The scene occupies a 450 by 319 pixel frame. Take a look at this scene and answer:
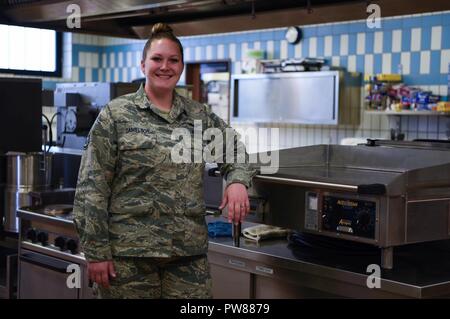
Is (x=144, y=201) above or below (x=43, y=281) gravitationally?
above

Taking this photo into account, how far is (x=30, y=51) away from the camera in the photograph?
7.75 meters

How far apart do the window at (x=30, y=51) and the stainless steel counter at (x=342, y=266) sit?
540cm

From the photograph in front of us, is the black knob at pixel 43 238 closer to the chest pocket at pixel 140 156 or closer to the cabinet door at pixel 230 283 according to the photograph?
→ the cabinet door at pixel 230 283

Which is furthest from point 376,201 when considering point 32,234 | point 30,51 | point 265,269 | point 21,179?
point 30,51

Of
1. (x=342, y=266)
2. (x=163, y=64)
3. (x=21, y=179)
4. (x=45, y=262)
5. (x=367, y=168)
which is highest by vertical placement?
(x=163, y=64)

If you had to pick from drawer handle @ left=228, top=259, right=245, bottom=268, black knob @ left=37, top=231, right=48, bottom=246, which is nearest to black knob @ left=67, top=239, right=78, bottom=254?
black knob @ left=37, top=231, right=48, bottom=246

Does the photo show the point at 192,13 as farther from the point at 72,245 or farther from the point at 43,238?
the point at 43,238

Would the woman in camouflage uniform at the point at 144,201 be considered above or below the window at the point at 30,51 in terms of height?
below

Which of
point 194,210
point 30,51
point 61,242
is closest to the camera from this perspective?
point 194,210

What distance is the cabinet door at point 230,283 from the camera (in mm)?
2510

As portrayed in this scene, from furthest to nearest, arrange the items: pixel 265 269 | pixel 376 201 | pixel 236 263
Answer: pixel 236 263
pixel 265 269
pixel 376 201

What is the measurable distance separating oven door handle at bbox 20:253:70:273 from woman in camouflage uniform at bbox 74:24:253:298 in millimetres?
1178

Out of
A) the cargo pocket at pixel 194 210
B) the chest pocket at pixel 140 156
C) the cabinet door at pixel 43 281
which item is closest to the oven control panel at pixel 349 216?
the cargo pocket at pixel 194 210

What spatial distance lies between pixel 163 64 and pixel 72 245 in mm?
1441
